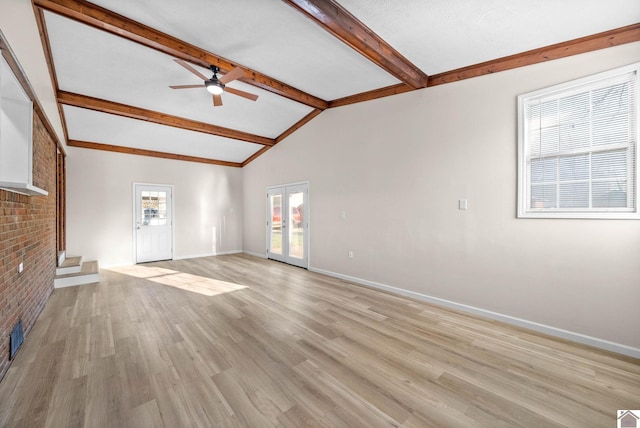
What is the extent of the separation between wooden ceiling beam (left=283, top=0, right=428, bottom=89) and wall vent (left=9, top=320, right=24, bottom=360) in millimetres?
3875

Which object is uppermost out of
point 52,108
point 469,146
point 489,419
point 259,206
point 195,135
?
point 195,135

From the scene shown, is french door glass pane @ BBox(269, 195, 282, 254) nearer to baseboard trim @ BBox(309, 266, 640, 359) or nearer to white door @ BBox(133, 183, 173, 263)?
white door @ BBox(133, 183, 173, 263)

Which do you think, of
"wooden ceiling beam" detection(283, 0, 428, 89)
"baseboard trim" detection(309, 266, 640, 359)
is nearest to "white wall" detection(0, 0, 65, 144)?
"wooden ceiling beam" detection(283, 0, 428, 89)

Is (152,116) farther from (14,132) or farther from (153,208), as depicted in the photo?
(14,132)

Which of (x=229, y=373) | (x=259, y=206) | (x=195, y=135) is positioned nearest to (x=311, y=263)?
(x=259, y=206)

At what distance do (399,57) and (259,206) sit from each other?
5.30m

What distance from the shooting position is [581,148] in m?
2.75

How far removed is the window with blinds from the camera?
251cm

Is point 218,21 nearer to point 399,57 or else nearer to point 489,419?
point 399,57

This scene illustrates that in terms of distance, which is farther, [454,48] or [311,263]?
[311,263]

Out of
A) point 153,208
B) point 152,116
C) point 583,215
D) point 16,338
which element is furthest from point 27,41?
point 583,215

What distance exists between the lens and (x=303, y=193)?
595cm

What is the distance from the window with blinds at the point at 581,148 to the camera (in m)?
2.51

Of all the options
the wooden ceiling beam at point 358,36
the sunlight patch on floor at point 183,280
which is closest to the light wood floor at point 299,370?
the sunlight patch on floor at point 183,280
